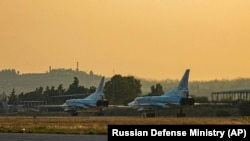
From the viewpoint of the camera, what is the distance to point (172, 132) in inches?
826

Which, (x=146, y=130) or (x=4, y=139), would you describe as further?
(x=4, y=139)

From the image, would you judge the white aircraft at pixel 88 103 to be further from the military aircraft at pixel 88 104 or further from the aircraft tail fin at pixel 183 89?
the aircraft tail fin at pixel 183 89

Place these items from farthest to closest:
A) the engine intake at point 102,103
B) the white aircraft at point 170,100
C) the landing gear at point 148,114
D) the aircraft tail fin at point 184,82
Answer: the engine intake at point 102,103 → the aircraft tail fin at point 184,82 → the white aircraft at point 170,100 → the landing gear at point 148,114

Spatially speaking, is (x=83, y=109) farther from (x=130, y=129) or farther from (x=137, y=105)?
(x=130, y=129)

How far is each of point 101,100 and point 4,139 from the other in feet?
362

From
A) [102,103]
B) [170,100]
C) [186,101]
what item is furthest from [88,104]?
[186,101]

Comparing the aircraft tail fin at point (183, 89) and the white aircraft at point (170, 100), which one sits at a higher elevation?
the aircraft tail fin at point (183, 89)

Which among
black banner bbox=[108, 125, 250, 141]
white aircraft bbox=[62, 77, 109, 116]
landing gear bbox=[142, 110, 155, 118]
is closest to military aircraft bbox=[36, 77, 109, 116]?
white aircraft bbox=[62, 77, 109, 116]

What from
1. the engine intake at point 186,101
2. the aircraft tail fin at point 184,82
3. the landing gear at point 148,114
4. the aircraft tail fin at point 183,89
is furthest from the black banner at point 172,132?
the aircraft tail fin at point 184,82

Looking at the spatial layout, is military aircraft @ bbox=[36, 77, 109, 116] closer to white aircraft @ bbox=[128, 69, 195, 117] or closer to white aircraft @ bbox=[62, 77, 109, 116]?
white aircraft @ bbox=[62, 77, 109, 116]

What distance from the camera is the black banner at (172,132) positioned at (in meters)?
20.8

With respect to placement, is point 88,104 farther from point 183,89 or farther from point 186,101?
point 186,101

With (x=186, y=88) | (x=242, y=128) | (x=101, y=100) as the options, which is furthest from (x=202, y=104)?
(x=242, y=128)

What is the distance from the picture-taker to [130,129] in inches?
829
